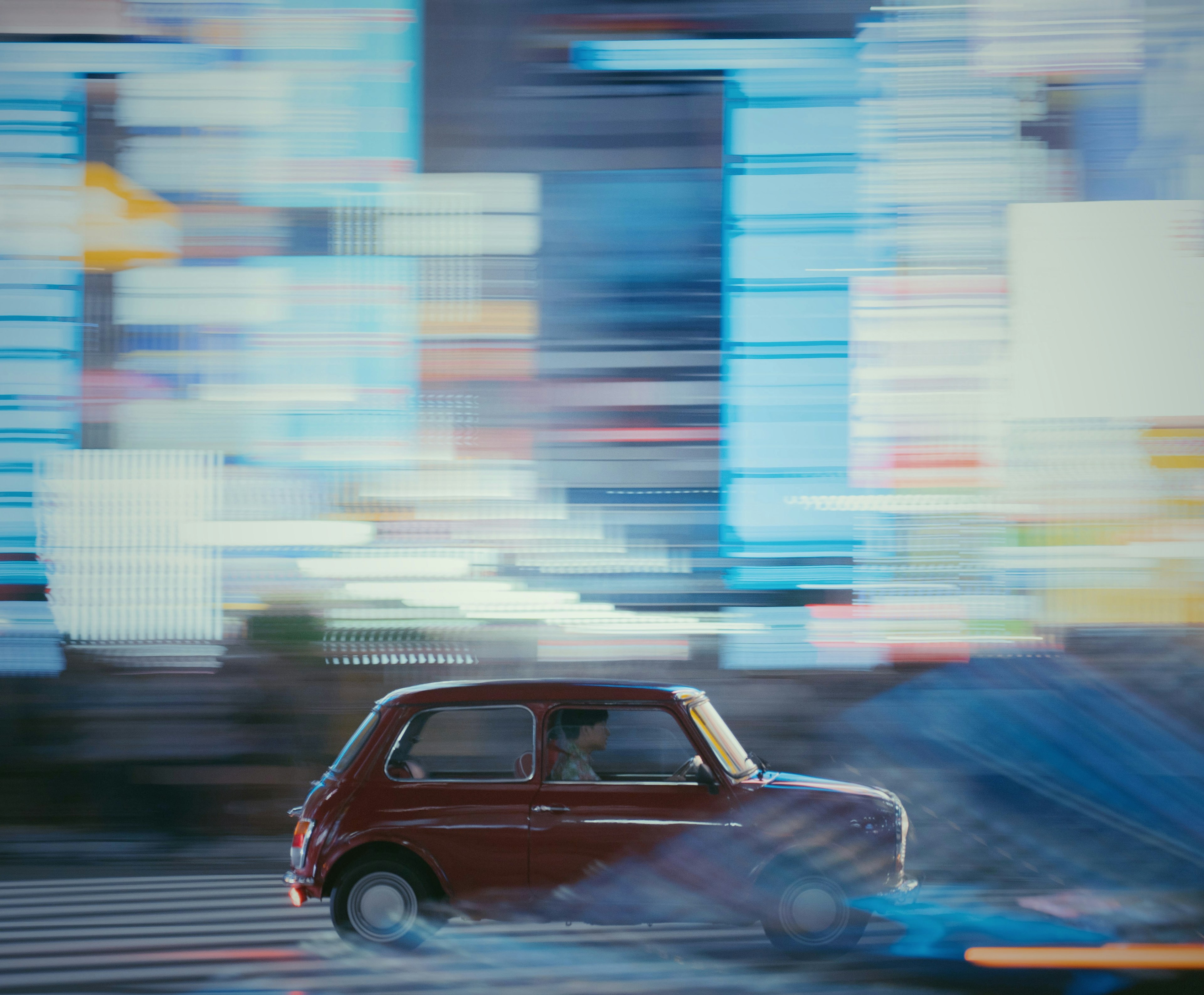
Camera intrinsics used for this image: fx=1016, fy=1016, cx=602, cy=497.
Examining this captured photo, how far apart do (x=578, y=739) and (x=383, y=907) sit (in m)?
1.28

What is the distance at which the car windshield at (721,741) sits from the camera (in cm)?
520

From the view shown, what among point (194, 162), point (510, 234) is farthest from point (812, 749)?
point (194, 162)

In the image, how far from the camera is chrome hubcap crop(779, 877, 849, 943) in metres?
4.98

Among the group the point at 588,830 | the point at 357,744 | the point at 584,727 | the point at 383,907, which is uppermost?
the point at 584,727

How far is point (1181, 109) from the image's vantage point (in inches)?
663

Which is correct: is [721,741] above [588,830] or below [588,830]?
above

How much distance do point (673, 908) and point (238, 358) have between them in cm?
1584

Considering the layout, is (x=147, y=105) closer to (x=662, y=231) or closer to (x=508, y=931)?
(x=662, y=231)

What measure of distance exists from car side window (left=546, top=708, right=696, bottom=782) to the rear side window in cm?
93

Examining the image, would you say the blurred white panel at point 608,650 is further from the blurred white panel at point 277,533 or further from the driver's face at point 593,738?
the driver's face at point 593,738

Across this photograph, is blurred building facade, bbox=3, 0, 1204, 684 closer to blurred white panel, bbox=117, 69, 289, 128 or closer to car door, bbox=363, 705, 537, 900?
blurred white panel, bbox=117, 69, 289, 128

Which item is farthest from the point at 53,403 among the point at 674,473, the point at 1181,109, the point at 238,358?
the point at 1181,109

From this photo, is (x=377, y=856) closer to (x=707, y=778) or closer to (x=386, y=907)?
(x=386, y=907)

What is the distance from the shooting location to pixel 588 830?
501 cm
